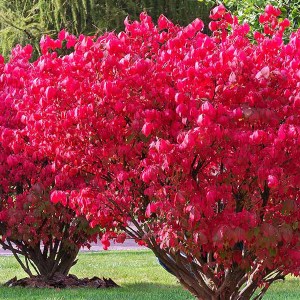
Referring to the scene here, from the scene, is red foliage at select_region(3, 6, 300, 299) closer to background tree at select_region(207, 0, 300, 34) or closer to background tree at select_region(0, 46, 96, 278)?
background tree at select_region(0, 46, 96, 278)

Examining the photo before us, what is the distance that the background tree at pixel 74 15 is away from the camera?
21.7 meters

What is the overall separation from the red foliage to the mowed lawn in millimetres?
2943

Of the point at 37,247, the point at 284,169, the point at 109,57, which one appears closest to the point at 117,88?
the point at 109,57

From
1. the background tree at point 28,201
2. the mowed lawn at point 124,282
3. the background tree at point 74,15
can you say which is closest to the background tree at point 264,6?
the mowed lawn at point 124,282

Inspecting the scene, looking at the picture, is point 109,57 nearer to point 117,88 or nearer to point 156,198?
point 117,88

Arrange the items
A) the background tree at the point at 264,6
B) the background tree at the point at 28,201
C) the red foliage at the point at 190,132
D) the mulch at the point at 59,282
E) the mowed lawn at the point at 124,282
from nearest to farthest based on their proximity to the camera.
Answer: the red foliage at the point at 190,132
the background tree at the point at 28,201
the mowed lawn at the point at 124,282
the mulch at the point at 59,282
the background tree at the point at 264,6

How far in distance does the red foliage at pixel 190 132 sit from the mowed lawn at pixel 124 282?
294 centimetres

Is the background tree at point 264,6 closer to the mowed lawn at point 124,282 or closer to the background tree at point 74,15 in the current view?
the mowed lawn at point 124,282

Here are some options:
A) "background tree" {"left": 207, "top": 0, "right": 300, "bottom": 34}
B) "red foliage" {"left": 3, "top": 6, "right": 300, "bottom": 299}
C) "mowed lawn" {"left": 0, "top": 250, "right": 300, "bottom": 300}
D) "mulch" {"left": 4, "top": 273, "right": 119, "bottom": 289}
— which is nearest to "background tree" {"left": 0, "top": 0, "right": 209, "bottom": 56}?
"mowed lawn" {"left": 0, "top": 250, "right": 300, "bottom": 300}

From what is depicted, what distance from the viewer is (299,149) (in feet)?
18.8

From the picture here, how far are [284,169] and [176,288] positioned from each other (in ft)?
15.9

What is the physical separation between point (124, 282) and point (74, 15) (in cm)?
1199

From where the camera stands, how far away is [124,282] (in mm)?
11195

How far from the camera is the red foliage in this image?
567 centimetres
